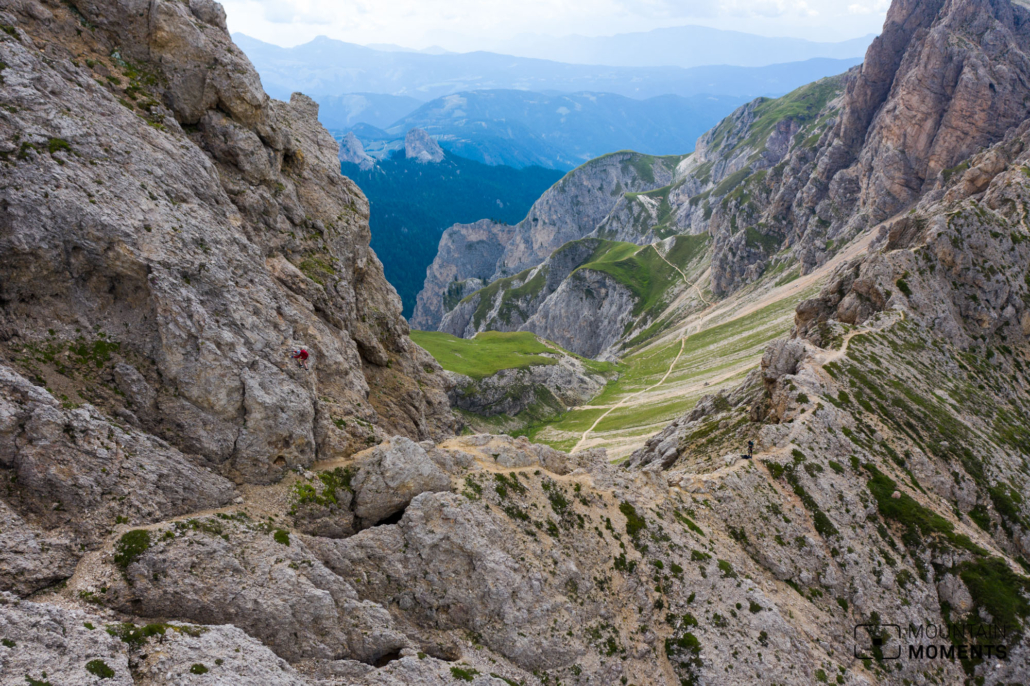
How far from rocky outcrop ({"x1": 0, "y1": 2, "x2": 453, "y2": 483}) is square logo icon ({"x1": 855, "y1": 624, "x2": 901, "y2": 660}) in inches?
1687

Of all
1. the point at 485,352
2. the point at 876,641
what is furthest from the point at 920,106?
the point at 876,641

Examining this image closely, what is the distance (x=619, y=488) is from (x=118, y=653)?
36004mm

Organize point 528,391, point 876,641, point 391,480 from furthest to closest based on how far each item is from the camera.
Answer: point 528,391, point 876,641, point 391,480

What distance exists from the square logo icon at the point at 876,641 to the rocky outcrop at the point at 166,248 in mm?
42847

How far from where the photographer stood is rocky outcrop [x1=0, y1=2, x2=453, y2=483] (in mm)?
27531

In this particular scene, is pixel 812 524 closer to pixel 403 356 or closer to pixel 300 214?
pixel 403 356

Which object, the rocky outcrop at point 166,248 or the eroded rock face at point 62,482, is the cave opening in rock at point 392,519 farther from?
the eroded rock face at point 62,482

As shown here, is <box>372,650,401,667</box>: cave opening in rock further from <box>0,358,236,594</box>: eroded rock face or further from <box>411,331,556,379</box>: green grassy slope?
<box>411,331,556,379</box>: green grassy slope

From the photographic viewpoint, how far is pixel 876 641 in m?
42.9

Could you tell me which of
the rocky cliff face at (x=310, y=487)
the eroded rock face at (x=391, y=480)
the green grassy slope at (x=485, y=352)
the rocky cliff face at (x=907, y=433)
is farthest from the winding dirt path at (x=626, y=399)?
the eroded rock face at (x=391, y=480)

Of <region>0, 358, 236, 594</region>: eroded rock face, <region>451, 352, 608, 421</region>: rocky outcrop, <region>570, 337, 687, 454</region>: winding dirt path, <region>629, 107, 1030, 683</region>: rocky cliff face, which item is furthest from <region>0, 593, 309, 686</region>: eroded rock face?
<region>451, 352, 608, 421</region>: rocky outcrop

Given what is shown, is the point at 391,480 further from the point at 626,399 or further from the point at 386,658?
the point at 626,399

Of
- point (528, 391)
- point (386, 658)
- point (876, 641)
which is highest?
point (386, 658)

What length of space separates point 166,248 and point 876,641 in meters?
59.5
